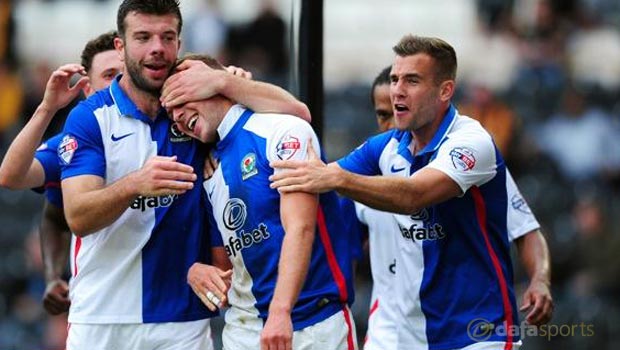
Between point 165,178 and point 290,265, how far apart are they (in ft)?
2.45

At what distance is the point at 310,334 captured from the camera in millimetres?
7340

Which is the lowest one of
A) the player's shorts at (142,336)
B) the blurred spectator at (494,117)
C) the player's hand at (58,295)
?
the blurred spectator at (494,117)

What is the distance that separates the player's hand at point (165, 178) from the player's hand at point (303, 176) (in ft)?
1.36

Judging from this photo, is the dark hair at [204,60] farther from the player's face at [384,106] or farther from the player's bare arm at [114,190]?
the player's face at [384,106]

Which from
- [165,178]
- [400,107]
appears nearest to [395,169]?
[400,107]

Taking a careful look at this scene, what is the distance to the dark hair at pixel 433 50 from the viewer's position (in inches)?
317

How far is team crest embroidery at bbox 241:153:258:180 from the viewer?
7.40 m

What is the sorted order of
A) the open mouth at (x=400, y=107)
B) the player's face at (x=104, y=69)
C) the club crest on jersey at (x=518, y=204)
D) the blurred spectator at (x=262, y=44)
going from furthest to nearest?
the blurred spectator at (x=262, y=44)
the player's face at (x=104, y=69)
the club crest on jersey at (x=518, y=204)
the open mouth at (x=400, y=107)

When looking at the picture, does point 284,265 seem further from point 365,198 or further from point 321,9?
point 321,9

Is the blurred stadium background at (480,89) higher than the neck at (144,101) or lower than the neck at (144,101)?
lower

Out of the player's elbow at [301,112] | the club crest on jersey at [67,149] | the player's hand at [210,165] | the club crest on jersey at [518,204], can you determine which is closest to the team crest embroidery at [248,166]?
the player's hand at [210,165]

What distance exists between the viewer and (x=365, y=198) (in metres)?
7.38

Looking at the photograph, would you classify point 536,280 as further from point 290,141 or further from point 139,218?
point 139,218

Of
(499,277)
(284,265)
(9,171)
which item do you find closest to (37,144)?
(9,171)
